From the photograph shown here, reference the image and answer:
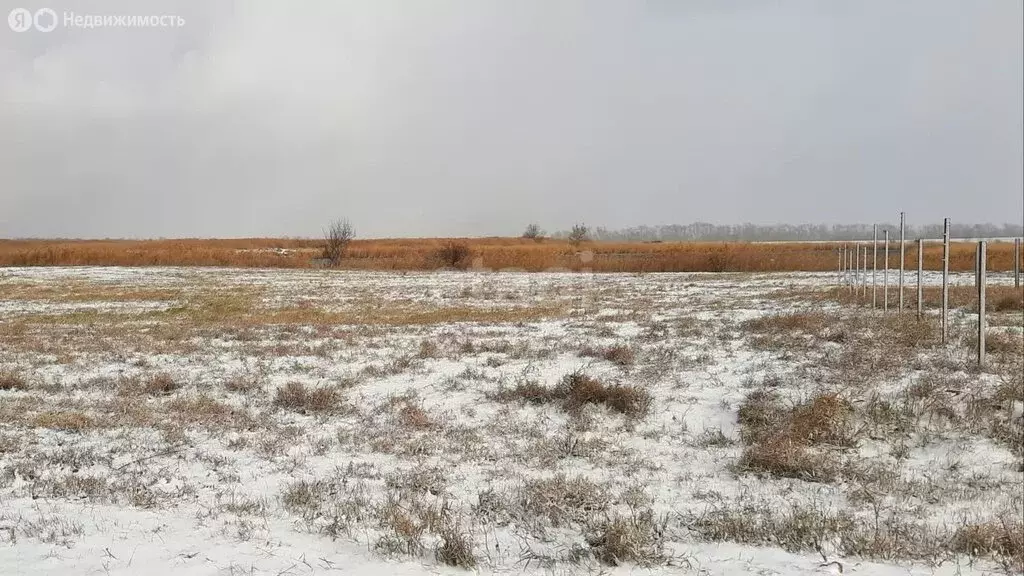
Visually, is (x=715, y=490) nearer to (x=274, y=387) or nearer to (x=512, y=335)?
(x=274, y=387)

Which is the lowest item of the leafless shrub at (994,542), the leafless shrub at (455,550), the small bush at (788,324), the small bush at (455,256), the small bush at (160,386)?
the leafless shrub at (455,550)

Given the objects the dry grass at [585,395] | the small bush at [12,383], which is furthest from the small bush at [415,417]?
the small bush at [12,383]

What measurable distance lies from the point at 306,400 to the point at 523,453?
3199 millimetres

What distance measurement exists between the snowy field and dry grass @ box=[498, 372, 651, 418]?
Answer: 4 centimetres

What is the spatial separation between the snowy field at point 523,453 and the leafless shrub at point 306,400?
0.03 metres

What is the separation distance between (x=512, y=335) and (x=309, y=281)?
23.6 m

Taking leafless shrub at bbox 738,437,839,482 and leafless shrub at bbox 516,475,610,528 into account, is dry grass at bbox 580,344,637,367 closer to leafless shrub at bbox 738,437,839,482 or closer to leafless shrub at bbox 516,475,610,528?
leafless shrub at bbox 738,437,839,482

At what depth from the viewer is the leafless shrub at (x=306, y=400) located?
830 centimetres

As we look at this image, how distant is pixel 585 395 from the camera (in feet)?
27.3

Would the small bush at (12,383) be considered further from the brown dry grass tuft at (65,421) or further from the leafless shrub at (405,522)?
the leafless shrub at (405,522)

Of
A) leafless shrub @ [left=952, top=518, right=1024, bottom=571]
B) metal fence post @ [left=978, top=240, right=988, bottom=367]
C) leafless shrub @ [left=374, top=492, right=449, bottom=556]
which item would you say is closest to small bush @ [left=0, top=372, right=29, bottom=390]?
leafless shrub @ [left=374, top=492, right=449, bottom=556]

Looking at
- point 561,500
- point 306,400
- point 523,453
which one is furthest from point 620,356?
point 561,500

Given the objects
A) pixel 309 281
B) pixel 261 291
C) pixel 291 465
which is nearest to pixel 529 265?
pixel 309 281

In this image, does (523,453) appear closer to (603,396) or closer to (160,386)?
(603,396)
